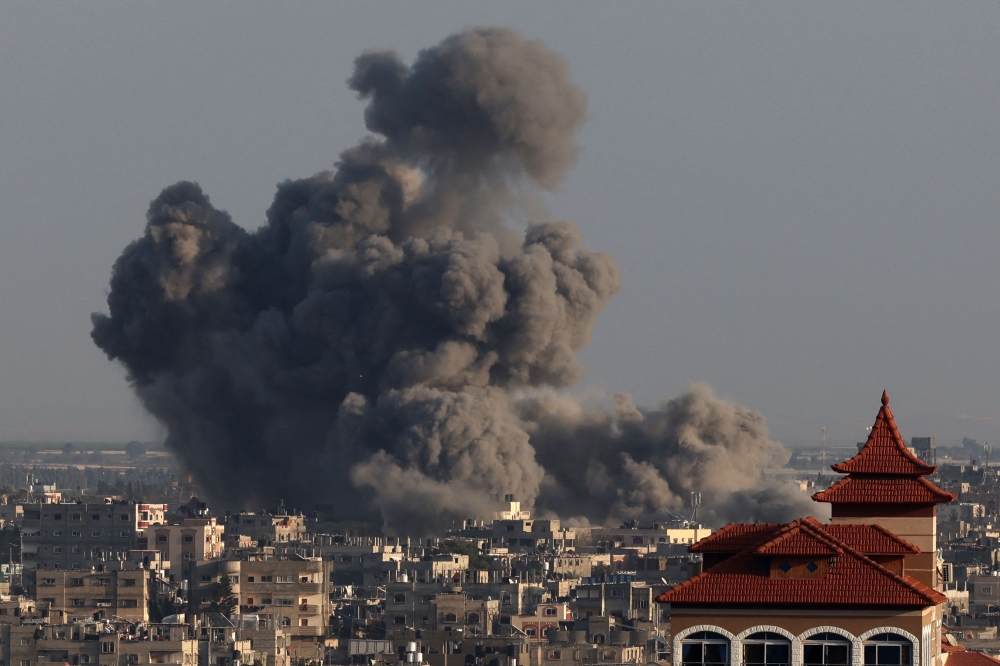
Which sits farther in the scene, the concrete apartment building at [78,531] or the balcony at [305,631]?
the concrete apartment building at [78,531]

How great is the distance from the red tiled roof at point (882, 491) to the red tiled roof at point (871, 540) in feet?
4.10

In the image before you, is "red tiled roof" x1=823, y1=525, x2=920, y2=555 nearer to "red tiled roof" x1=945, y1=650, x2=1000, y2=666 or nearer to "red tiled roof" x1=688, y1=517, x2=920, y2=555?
"red tiled roof" x1=688, y1=517, x2=920, y2=555

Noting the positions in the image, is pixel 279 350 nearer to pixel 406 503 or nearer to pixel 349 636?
pixel 406 503

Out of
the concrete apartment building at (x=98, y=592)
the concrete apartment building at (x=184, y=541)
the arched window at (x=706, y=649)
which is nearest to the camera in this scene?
the arched window at (x=706, y=649)

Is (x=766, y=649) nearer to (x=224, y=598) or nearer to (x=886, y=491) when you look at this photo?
(x=886, y=491)

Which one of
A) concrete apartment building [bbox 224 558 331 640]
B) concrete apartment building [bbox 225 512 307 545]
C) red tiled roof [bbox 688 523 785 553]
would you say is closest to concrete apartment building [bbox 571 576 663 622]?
concrete apartment building [bbox 224 558 331 640]

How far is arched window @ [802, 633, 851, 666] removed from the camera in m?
23.3

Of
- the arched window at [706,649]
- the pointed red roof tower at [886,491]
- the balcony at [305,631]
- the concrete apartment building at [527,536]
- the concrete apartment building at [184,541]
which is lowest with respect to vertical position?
the arched window at [706,649]

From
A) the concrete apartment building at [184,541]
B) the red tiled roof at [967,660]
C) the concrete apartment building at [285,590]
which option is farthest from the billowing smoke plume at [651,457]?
the red tiled roof at [967,660]

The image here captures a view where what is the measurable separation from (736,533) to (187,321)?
112045 mm

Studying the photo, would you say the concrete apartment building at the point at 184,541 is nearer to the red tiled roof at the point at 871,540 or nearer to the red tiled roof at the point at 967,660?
the red tiled roof at the point at 967,660

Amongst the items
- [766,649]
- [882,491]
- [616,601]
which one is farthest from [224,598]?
[766,649]

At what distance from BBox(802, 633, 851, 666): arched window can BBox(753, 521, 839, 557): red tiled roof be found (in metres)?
0.71

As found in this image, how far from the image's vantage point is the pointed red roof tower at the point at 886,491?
26.2 m
